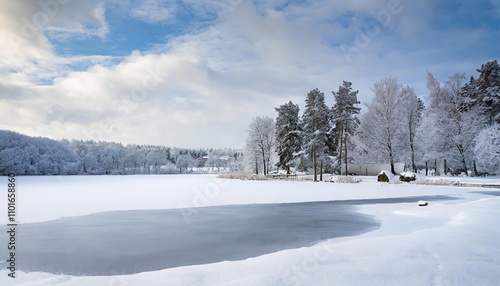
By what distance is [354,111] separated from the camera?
48.9 metres

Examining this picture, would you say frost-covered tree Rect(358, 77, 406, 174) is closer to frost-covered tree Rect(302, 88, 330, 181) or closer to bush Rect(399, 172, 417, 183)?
bush Rect(399, 172, 417, 183)

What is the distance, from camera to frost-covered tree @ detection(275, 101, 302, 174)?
61694 mm

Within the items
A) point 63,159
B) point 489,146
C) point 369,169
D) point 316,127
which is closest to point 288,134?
point 316,127

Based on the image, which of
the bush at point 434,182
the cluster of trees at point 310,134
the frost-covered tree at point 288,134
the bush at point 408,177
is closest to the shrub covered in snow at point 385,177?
the bush at point 408,177

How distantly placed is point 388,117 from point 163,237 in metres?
39.7

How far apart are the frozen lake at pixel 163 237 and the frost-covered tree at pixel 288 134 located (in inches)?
1775

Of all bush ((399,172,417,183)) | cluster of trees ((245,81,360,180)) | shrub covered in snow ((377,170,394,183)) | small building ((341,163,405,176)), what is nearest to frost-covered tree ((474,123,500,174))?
bush ((399,172,417,183))

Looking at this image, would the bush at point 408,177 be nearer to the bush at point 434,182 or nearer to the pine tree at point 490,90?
the bush at point 434,182

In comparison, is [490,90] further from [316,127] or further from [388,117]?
[316,127]

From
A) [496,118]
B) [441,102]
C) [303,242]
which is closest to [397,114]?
[441,102]

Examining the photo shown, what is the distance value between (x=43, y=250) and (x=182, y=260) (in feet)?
13.2

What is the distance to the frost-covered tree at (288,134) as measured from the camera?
6169 cm

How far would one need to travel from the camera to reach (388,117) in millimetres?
44000

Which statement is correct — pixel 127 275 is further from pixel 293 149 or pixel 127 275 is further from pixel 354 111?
pixel 293 149
